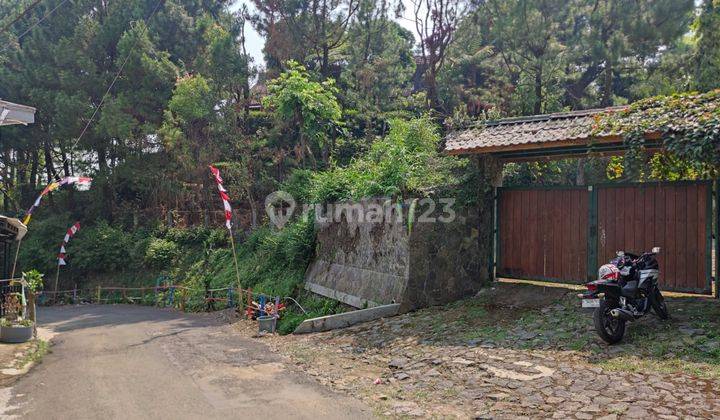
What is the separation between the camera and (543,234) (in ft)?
33.1

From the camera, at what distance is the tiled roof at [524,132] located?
8.78 m

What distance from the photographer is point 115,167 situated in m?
25.9

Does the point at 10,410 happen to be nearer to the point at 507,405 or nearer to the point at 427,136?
the point at 507,405

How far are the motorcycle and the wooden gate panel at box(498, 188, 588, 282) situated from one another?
2304 mm

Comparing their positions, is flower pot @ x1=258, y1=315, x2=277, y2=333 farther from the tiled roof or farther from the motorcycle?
the motorcycle

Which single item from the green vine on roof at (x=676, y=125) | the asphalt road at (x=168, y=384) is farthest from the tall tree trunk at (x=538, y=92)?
the asphalt road at (x=168, y=384)

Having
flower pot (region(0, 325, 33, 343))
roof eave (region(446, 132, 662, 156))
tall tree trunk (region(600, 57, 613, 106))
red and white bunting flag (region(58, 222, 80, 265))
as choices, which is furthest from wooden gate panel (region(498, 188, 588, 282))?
red and white bunting flag (region(58, 222, 80, 265))

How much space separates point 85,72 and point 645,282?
27250mm

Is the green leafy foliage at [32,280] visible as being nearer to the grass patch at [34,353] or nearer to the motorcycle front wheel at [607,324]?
the grass patch at [34,353]

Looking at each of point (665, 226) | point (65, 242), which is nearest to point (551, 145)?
point (665, 226)

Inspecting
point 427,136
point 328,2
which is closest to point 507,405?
point 427,136

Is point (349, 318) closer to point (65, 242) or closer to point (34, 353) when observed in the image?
point (34, 353)

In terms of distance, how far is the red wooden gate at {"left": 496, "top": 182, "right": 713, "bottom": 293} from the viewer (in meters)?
8.47

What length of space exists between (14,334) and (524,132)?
10.2m
